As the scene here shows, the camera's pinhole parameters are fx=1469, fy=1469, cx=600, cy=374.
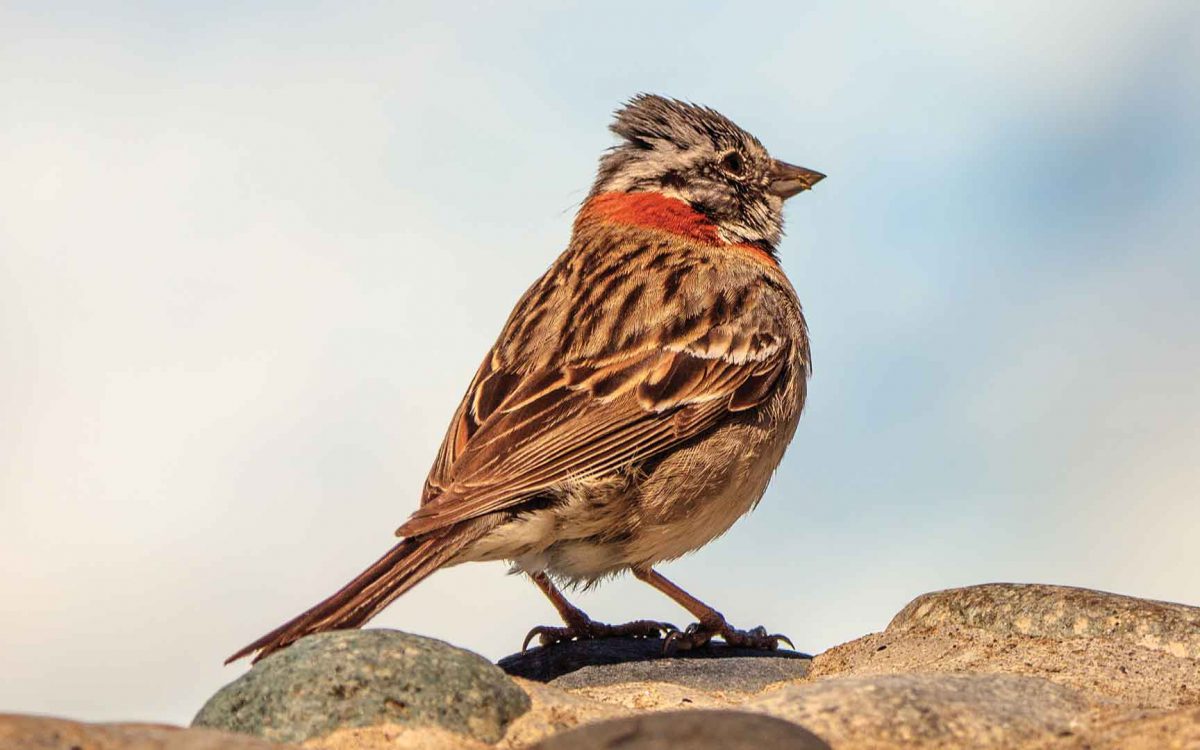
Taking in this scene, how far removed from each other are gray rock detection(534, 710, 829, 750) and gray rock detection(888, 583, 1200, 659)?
3814 millimetres

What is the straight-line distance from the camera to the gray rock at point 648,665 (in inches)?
360

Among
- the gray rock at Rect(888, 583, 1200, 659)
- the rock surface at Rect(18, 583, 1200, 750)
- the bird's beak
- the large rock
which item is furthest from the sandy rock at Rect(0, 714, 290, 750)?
the bird's beak

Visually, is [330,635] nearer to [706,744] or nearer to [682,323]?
[706,744]

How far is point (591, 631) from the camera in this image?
1052 cm

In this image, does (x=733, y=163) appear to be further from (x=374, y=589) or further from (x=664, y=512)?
(x=374, y=589)

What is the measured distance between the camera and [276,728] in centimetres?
690

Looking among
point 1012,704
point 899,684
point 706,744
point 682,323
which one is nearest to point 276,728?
point 706,744

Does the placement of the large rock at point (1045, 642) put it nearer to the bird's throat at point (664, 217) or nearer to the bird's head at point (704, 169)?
the bird's throat at point (664, 217)

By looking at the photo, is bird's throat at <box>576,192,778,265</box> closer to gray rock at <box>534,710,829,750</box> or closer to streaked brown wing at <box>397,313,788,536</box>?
streaked brown wing at <box>397,313,788,536</box>

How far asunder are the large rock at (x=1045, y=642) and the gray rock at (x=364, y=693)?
111 inches

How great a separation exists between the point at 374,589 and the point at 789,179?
559 centimetres

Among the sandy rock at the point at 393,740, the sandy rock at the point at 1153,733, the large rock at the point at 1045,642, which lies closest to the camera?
→ the sandy rock at the point at 1153,733

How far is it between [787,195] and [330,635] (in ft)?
20.5

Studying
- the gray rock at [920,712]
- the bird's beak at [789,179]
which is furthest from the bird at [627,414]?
the gray rock at [920,712]
